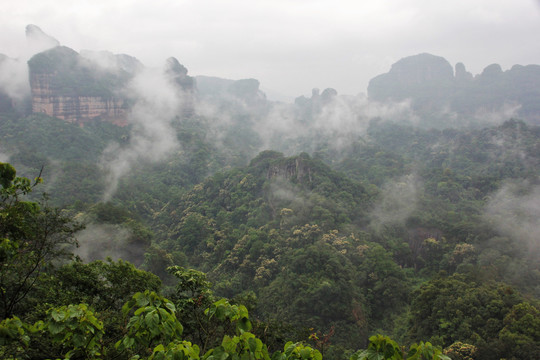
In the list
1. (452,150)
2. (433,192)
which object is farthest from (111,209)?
(452,150)

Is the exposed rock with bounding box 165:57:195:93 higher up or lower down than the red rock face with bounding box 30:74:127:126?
higher up

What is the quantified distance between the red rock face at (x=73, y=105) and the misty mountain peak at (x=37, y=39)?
54.8 ft

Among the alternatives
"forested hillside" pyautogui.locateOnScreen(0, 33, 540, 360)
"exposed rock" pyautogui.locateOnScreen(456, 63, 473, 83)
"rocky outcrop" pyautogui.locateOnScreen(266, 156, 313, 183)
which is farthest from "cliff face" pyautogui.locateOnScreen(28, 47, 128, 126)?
"exposed rock" pyautogui.locateOnScreen(456, 63, 473, 83)

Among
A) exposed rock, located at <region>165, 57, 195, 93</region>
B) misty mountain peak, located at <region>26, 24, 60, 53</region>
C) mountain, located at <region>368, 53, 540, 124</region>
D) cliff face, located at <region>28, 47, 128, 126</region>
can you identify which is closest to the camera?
cliff face, located at <region>28, 47, 128, 126</region>

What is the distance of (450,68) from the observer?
140 meters

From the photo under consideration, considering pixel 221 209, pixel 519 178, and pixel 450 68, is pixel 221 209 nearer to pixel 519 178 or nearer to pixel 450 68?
pixel 519 178

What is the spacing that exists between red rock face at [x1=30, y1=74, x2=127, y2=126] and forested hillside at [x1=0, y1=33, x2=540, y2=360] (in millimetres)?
2049

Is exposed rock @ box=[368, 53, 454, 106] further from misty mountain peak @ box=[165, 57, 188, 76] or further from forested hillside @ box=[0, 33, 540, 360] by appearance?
misty mountain peak @ box=[165, 57, 188, 76]

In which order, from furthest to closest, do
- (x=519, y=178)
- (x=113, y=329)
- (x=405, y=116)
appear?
(x=405, y=116)
(x=519, y=178)
(x=113, y=329)

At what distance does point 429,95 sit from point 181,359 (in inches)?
5987

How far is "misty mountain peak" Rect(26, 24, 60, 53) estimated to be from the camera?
246ft

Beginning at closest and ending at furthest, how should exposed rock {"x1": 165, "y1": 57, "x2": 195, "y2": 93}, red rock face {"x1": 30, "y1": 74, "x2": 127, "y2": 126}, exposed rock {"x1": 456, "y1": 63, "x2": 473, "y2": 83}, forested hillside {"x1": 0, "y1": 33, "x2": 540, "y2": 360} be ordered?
forested hillside {"x1": 0, "y1": 33, "x2": 540, "y2": 360}
red rock face {"x1": 30, "y1": 74, "x2": 127, "y2": 126}
exposed rock {"x1": 165, "y1": 57, "x2": 195, "y2": 93}
exposed rock {"x1": 456, "y1": 63, "x2": 473, "y2": 83}

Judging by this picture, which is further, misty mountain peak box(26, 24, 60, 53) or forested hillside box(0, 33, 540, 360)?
misty mountain peak box(26, 24, 60, 53)

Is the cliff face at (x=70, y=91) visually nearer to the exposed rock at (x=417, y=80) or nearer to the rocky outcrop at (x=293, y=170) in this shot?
the rocky outcrop at (x=293, y=170)
